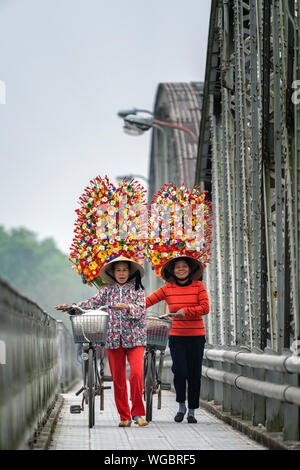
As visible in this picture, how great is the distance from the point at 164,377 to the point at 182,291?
9.32 meters

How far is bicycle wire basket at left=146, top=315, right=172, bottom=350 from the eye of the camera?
457 inches

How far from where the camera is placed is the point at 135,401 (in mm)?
11398

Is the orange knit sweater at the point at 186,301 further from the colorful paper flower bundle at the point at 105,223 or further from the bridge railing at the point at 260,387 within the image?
the colorful paper flower bundle at the point at 105,223

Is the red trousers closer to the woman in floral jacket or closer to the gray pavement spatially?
the woman in floral jacket

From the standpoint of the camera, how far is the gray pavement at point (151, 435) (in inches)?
364

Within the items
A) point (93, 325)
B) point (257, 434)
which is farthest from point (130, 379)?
point (257, 434)

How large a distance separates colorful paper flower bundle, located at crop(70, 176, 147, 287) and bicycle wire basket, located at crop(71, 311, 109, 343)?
9.50 feet

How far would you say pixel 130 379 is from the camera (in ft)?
37.1

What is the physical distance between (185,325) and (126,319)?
0.95m

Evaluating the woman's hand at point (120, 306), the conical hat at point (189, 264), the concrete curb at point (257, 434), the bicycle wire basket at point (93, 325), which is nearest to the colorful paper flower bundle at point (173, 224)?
the conical hat at point (189, 264)

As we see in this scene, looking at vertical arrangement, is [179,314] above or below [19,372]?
above

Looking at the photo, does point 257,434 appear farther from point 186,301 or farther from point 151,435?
point 186,301

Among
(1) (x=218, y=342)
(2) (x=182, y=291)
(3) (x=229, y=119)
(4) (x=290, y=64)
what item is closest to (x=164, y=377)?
(1) (x=218, y=342)

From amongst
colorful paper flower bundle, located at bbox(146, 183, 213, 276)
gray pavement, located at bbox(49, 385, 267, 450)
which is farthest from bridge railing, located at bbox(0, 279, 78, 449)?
colorful paper flower bundle, located at bbox(146, 183, 213, 276)
